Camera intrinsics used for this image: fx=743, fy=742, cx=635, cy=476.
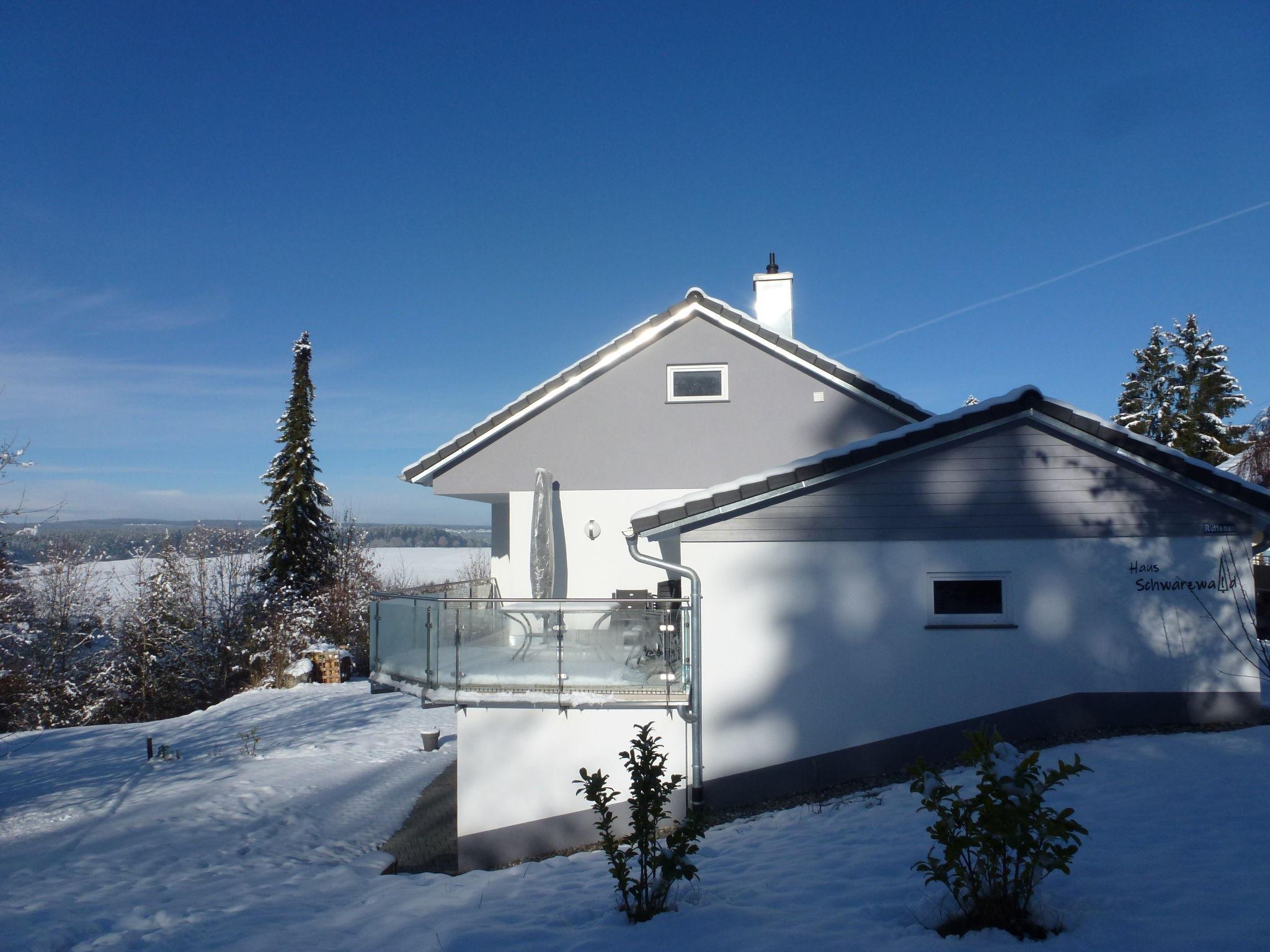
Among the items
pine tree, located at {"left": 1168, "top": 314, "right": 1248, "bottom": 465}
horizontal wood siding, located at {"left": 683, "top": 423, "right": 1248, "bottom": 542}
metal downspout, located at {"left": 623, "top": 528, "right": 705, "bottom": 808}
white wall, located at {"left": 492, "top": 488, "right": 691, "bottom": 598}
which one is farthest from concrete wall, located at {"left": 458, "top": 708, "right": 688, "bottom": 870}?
pine tree, located at {"left": 1168, "top": 314, "right": 1248, "bottom": 465}

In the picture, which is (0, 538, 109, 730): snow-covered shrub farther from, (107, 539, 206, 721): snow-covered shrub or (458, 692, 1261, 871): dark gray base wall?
(458, 692, 1261, 871): dark gray base wall

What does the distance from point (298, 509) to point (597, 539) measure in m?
22.4

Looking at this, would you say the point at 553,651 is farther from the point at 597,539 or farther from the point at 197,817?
the point at 197,817

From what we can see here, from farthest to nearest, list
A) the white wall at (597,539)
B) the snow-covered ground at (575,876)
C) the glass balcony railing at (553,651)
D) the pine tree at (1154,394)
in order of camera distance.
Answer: the pine tree at (1154,394), the white wall at (597,539), the glass balcony railing at (553,651), the snow-covered ground at (575,876)

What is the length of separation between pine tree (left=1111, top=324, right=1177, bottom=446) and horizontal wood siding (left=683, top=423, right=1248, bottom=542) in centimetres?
2944

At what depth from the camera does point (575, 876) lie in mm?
7133

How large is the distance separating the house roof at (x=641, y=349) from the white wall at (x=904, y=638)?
15.9 ft

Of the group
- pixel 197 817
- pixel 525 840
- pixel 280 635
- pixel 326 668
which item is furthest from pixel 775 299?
pixel 280 635

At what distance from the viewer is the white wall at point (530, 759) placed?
8859 mm

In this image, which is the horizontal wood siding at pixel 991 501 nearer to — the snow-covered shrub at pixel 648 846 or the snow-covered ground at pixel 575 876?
the snow-covered ground at pixel 575 876

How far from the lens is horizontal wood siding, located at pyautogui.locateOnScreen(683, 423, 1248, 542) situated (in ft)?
27.7

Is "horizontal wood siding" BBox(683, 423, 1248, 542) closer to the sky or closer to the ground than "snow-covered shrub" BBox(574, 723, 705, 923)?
closer to the sky

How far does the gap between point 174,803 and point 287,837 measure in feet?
7.78

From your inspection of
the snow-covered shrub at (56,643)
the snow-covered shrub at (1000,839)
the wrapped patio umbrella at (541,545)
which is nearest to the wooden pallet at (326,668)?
the snow-covered shrub at (56,643)
